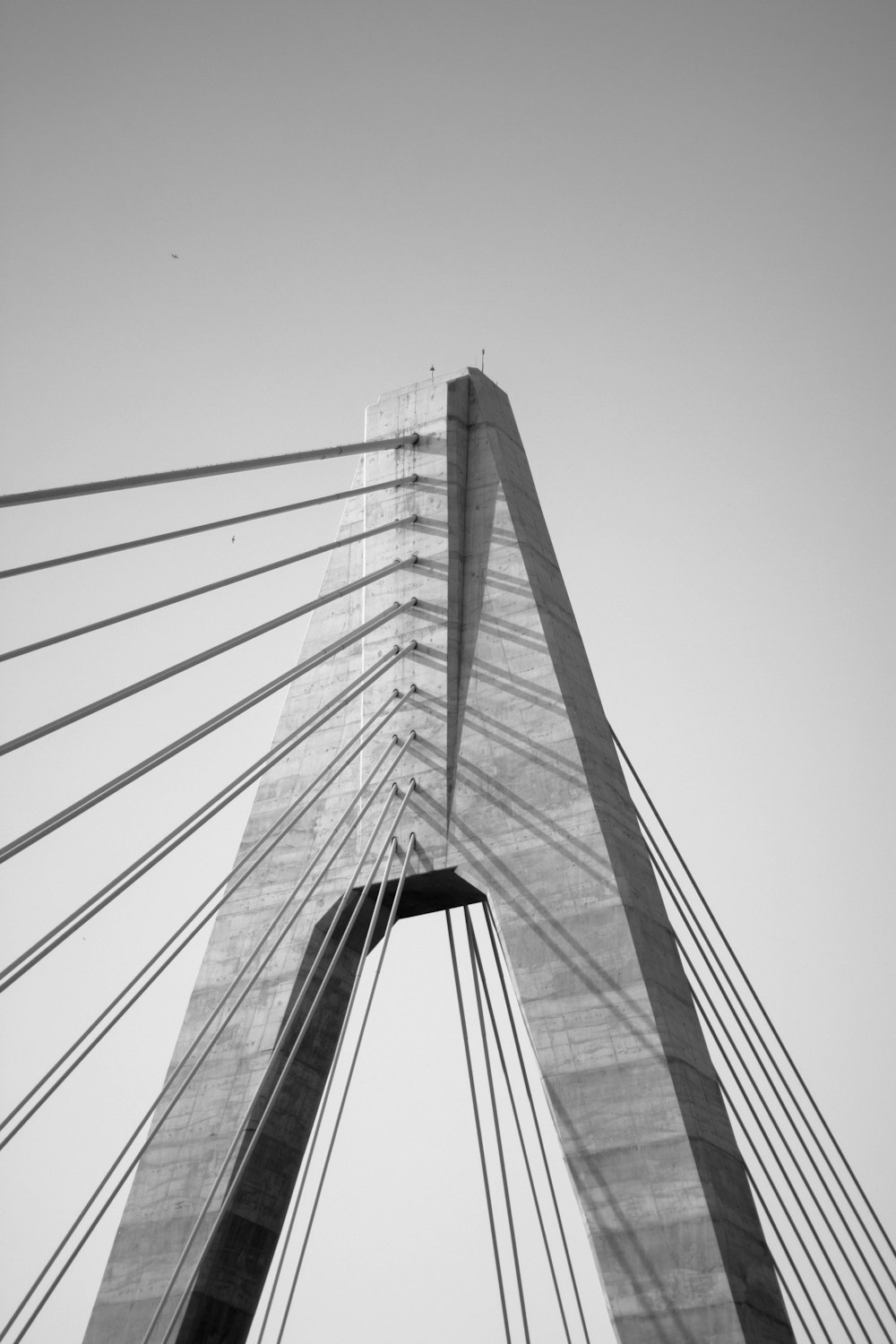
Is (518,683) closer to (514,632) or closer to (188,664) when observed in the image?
(514,632)

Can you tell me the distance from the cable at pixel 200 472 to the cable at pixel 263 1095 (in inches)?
132

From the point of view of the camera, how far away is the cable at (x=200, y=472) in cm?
1023

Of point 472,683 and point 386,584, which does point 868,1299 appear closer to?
point 472,683

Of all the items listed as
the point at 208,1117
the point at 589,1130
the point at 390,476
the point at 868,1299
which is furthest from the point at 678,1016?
the point at 390,476

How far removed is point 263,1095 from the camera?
14547 millimetres

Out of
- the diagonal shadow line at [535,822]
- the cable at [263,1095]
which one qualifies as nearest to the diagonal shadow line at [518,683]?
the diagonal shadow line at [535,822]

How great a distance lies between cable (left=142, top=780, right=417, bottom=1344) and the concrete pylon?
10cm

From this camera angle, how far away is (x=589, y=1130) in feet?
42.5

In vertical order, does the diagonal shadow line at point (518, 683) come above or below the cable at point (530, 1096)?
above

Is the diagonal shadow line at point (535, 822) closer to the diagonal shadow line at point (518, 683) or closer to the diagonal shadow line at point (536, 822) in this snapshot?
the diagonal shadow line at point (536, 822)

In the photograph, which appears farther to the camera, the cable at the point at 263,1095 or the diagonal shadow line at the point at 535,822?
the diagonal shadow line at the point at 535,822

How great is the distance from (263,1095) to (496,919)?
2797 mm

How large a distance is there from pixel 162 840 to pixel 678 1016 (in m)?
4.74

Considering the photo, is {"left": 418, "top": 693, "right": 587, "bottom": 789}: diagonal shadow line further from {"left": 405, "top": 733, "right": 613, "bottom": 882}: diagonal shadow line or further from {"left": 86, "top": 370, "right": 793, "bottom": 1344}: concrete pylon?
{"left": 405, "top": 733, "right": 613, "bottom": 882}: diagonal shadow line
